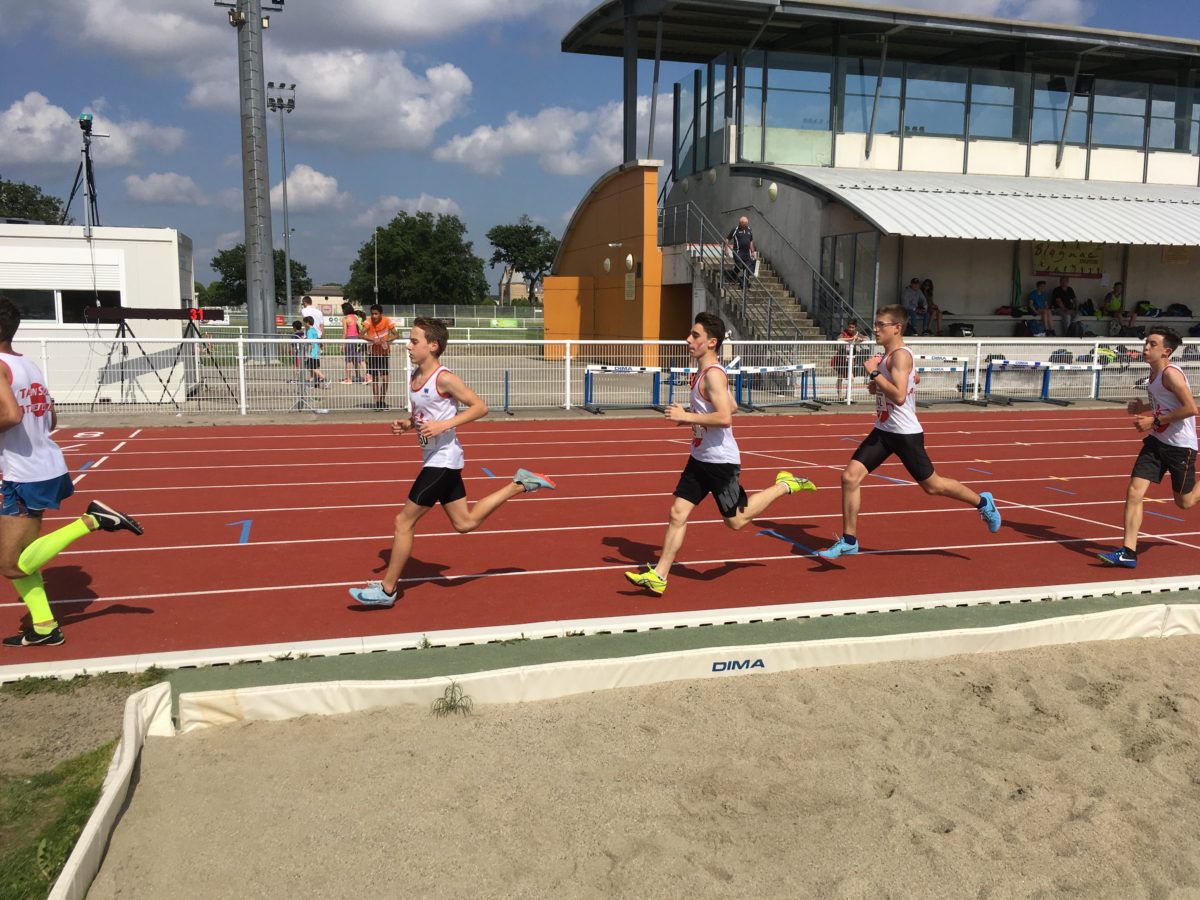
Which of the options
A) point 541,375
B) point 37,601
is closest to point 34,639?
point 37,601

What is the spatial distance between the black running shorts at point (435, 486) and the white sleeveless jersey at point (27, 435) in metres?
1.98

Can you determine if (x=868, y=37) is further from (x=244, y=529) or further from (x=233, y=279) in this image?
(x=233, y=279)

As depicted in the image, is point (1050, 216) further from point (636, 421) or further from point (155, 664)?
point (155, 664)

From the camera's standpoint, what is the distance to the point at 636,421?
17312 millimetres

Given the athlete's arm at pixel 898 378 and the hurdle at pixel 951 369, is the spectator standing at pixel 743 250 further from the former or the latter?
the athlete's arm at pixel 898 378

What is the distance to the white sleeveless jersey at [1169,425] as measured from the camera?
727 centimetres

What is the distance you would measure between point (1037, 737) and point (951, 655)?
1.02 metres

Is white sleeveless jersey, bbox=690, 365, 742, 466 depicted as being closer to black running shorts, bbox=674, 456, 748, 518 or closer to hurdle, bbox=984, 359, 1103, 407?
black running shorts, bbox=674, 456, 748, 518

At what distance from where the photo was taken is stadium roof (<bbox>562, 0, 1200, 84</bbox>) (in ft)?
92.7

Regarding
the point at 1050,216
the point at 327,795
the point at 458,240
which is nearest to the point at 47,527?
the point at 327,795

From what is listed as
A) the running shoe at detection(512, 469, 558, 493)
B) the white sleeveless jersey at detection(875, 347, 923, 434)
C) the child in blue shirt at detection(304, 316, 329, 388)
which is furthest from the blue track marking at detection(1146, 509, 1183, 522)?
the child in blue shirt at detection(304, 316, 329, 388)

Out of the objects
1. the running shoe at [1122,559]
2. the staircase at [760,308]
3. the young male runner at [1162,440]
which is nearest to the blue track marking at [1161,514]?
the young male runner at [1162,440]

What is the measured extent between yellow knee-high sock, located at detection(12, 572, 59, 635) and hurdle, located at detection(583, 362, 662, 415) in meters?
12.9

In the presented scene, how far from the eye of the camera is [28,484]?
17.9ft
